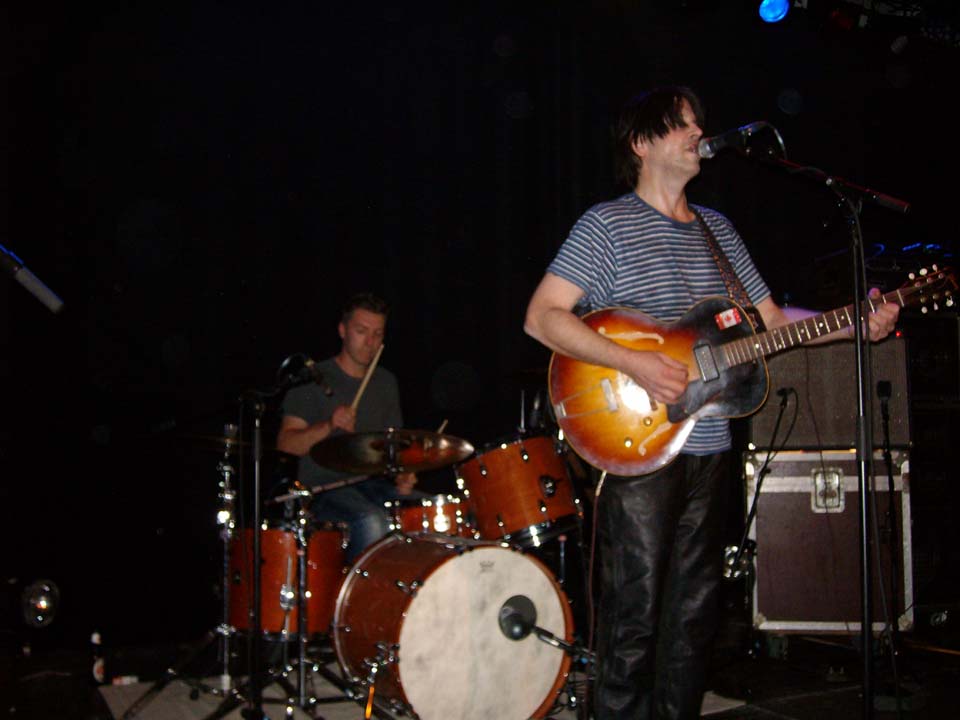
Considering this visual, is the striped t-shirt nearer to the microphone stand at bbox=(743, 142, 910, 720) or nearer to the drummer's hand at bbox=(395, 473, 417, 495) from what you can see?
the microphone stand at bbox=(743, 142, 910, 720)

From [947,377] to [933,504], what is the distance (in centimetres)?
71

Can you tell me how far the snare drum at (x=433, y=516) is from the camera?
408 centimetres

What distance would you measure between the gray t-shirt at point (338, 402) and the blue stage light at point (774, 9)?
3809mm

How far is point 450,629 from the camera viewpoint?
3.51 meters

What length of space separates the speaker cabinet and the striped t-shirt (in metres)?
2.00

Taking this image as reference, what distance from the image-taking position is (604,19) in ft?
20.0

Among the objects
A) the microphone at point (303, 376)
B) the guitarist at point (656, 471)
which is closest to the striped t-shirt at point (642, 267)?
the guitarist at point (656, 471)

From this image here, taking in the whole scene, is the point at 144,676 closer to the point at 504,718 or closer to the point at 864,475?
the point at 504,718

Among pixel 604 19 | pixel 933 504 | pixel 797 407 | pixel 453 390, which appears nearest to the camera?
pixel 797 407

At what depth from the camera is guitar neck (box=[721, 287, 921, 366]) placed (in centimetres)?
269

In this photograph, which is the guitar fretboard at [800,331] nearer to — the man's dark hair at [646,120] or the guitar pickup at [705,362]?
the guitar pickup at [705,362]

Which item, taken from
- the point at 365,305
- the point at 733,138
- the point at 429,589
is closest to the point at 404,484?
the point at 365,305

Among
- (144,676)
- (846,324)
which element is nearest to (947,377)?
(846,324)

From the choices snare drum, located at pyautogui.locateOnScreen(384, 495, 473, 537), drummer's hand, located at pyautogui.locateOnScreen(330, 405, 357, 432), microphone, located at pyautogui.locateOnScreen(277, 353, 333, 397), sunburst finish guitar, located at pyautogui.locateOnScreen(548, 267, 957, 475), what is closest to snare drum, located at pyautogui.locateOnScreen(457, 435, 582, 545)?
snare drum, located at pyautogui.locateOnScreen(384, 495, 473, 537)
